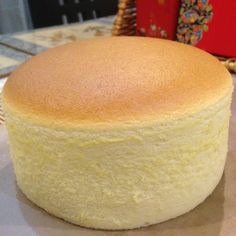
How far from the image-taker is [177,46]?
736 millimetres

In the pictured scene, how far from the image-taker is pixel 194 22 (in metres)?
1.29

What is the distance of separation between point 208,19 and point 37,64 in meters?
0.75

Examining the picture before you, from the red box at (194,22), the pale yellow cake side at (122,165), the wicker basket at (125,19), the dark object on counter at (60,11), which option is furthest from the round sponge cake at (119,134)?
the dark object on counter at (60,11)

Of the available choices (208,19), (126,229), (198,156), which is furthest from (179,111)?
(208,19)

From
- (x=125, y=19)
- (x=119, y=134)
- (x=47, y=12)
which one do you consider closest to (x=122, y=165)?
(x=119, y=134)

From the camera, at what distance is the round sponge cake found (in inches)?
21.5

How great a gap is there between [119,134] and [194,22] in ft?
2.88

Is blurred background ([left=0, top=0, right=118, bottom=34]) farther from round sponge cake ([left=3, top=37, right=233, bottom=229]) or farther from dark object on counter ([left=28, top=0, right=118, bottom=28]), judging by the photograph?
round sponge cake ([left=3, top=37, right=233, bottom=229])

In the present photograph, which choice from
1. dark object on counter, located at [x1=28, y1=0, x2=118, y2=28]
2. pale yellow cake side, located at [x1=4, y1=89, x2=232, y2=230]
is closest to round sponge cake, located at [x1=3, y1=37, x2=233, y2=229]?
pale yellow cake side, located at [x1=4, y1=89, x2=232, y2=230]

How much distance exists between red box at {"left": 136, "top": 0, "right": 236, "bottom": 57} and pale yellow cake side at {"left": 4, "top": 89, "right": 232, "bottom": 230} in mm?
651

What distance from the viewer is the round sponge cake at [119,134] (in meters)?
0.55

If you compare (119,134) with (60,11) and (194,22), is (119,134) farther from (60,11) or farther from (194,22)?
(60,11)

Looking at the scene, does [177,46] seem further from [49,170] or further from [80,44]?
[49,170]

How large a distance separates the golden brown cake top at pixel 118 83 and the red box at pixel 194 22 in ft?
1.79
